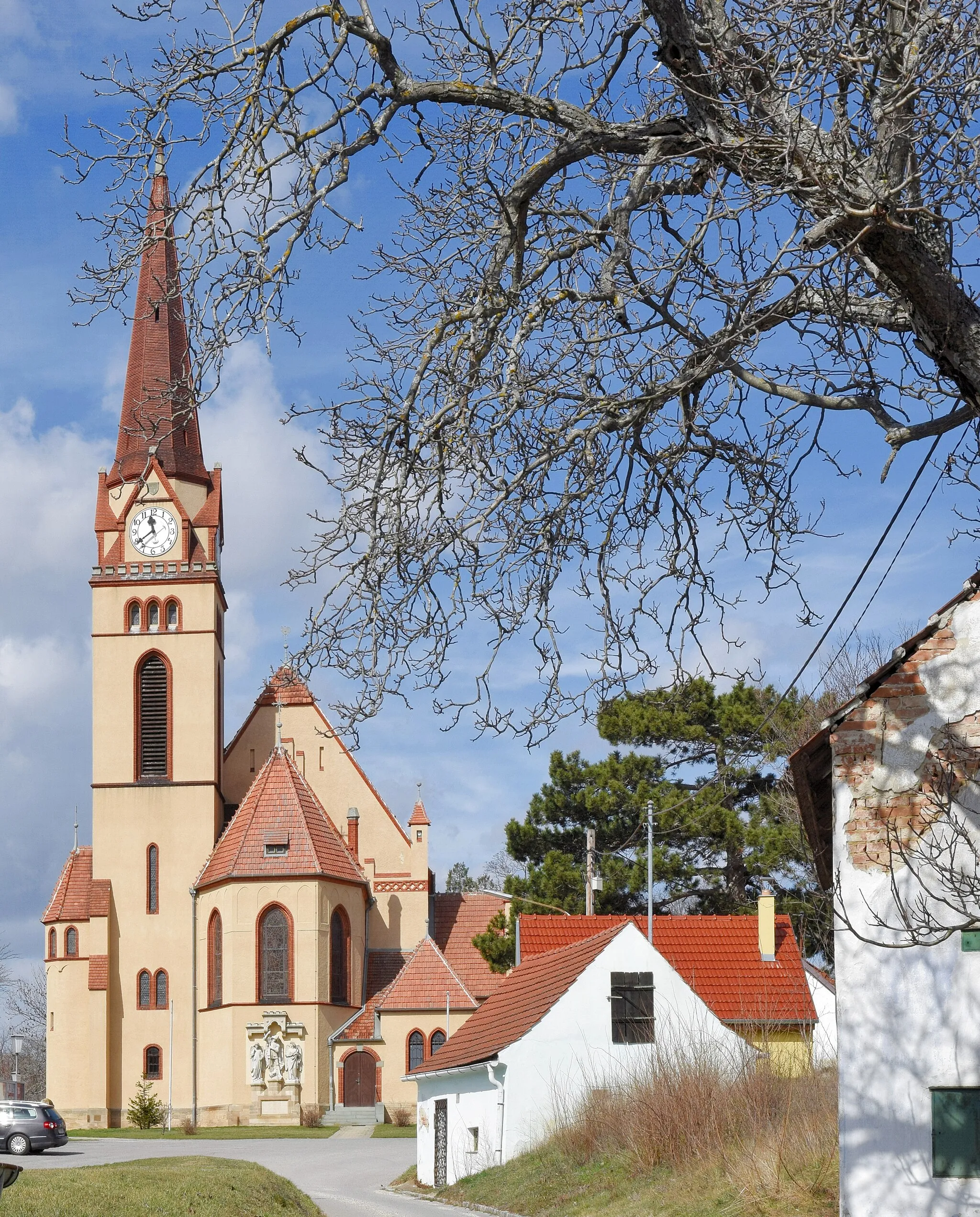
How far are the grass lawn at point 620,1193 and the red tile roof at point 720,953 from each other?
7.94m

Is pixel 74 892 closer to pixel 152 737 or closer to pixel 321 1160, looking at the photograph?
pixel 152 737

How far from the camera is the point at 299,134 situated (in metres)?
8.16

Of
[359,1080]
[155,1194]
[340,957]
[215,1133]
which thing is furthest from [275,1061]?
[155,1194]

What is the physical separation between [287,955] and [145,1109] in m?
6.13

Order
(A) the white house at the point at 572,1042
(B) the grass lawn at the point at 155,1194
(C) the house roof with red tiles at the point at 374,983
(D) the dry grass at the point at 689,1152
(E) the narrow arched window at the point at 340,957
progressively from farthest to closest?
(E) the narrow arched window at the point at 340,957, (C) the house roof with red tiles at the point at 374,983, (A) the white house at the point at 572,1042, (B) the grass lawn at the point at 155,1194, (D) the dry grass at the point at 689,1152

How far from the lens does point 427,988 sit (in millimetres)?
48375

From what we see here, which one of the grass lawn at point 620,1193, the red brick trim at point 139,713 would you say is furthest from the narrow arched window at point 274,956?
the grass lawn at point 620,1193

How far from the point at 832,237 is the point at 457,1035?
2309 centimetres

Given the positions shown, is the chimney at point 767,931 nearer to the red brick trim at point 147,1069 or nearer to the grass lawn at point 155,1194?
the grass lawn at point 155,1194

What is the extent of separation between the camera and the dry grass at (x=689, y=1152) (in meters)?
15.4

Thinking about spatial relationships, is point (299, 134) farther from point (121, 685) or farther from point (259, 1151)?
point (121, 685)

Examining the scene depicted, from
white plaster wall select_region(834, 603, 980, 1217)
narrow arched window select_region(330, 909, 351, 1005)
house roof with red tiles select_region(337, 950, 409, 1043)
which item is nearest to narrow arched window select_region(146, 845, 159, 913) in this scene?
narrow arched window select_region(330, 909, 351, 1005)

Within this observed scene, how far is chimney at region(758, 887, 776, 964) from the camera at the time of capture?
31.9 metres

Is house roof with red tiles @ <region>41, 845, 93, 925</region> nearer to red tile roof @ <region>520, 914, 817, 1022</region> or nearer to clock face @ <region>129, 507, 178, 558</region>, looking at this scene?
clock face @ <region>129, 507, 178, 558</region>
